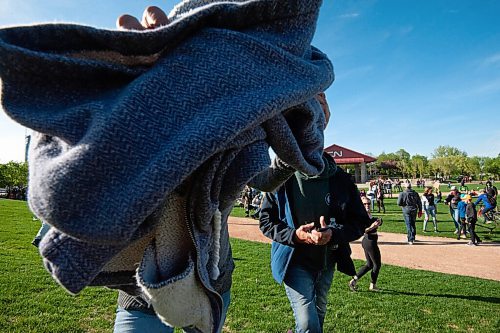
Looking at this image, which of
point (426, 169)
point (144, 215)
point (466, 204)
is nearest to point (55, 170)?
point (144, 215)

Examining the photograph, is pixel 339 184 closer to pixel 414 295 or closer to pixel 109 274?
pixel 109 274

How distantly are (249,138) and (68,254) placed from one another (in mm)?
573

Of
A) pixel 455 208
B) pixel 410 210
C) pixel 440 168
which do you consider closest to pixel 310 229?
pixel 410 210

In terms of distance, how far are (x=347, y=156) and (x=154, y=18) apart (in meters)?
74.4

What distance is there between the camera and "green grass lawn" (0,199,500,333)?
5172mm

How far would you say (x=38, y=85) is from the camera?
891mm

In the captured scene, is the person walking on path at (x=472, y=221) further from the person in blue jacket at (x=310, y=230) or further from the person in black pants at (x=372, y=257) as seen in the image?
the person in blue jacket at (x=310, y=230)

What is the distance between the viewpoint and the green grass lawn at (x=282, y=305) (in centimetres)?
517

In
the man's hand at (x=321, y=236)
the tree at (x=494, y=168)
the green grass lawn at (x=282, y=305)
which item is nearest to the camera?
the man's hand at (x=321, y=236)

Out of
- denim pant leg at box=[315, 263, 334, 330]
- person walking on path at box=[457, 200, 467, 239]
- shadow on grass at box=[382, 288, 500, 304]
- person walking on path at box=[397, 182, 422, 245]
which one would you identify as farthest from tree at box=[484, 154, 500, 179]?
denim pant leg at box=[315, 263, 334, 330]

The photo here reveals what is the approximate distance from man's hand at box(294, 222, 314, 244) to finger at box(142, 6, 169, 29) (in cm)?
225

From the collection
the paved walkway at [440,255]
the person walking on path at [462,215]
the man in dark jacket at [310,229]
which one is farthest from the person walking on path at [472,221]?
the man in dark jacket at [310,229]

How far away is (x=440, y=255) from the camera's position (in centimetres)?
1134

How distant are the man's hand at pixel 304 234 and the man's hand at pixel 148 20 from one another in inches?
88.6
